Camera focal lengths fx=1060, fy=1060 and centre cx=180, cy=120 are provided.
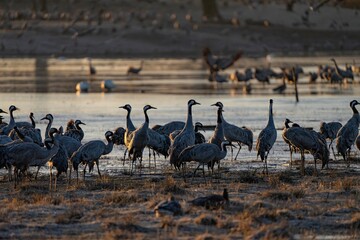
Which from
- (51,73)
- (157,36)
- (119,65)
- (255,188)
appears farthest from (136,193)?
(157,36)

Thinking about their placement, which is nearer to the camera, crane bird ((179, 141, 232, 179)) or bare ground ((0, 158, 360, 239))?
bare ground ((0, 158, 360, 239))

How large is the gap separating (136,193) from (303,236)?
3.71 meters

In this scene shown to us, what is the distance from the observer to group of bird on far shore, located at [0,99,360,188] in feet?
54.4

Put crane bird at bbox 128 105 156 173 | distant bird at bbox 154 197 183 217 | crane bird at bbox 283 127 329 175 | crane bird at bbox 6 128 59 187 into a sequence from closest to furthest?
distant bird at bbox 154 197 183 217 < crane bird at bbox 6 128 59 187 < crane bird at bbox 283 127 329 175 < crane bird at bbox 128 105 156 173

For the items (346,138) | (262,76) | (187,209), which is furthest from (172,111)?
(187,209)

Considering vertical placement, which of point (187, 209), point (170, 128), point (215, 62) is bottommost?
point (187, 209)

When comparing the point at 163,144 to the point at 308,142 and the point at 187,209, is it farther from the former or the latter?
the point at 187,209

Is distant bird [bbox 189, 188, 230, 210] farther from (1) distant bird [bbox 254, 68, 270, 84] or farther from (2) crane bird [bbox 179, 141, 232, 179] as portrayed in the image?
(1) distant bird [bbox 254, 68, 270, 84]

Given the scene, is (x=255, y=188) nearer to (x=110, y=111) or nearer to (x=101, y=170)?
(x=101, y=170)

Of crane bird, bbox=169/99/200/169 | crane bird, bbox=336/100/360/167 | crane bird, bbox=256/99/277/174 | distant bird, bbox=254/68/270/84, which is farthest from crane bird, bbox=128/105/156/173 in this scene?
distant bird, bbox=254/68/270/84

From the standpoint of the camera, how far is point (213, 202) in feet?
44.3

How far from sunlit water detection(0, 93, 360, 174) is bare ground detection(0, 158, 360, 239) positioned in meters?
2.45

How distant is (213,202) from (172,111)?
17147 millimetres

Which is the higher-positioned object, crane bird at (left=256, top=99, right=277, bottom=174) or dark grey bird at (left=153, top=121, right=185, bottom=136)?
dark grey bird at (left=153, top=121, right=185, bottom=136)
